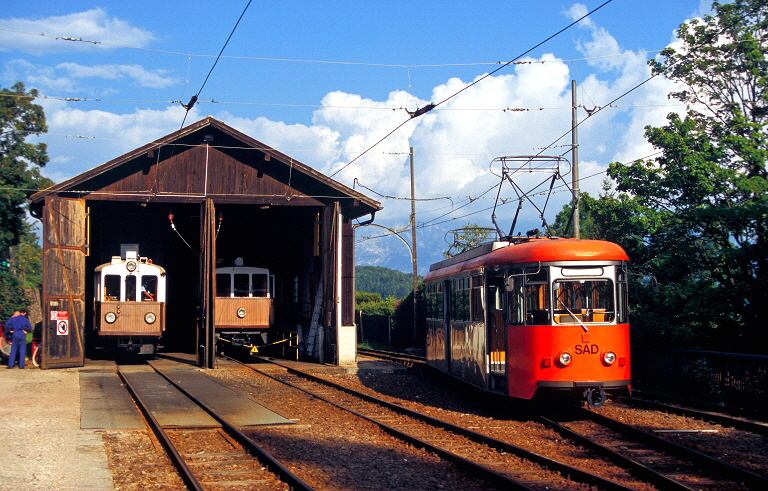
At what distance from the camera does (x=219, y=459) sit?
30.0ft

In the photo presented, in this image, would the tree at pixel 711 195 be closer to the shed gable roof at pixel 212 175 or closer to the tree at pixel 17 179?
the shed gable roof at pixel 212 175

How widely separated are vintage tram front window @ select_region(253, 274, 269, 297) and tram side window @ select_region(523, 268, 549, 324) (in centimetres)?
1653

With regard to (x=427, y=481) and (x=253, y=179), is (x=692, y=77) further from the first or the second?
(x=427, y=481)

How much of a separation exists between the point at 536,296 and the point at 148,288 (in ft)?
55.0

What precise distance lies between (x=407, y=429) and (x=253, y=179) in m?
13.4

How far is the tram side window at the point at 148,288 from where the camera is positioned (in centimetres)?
2528

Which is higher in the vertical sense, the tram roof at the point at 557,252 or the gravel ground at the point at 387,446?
the tram roof at the point at 557,252

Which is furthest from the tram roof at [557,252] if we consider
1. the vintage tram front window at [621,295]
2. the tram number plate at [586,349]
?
the tram number plate at [586,349]

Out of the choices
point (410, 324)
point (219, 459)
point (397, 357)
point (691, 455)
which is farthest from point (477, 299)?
point (410, 324)

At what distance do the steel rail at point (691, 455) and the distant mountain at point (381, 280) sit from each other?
501 feet

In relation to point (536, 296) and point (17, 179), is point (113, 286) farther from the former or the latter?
point (536, 296)

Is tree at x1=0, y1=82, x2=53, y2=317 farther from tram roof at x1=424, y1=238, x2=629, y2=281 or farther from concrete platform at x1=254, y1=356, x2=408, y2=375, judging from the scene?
tram roof at x1=424, y1=238, x2=629, y2=281

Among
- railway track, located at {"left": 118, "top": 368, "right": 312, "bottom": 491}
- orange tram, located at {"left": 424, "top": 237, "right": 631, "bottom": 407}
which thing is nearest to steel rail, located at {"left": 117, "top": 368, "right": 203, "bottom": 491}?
railway track, located at {"left": 118, "top": 368, "right": 312, "bottom": 491}

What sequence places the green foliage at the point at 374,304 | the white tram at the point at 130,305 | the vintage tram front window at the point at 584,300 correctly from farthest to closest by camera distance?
the green foliage at the point at 374,304 → the white tram at the point at 130,305 → the vintage tram front window at the point at 584,300
